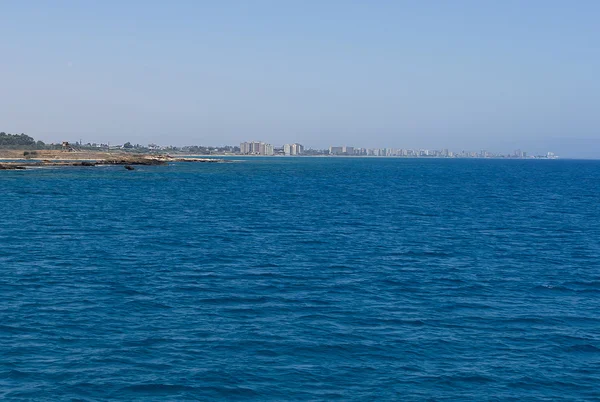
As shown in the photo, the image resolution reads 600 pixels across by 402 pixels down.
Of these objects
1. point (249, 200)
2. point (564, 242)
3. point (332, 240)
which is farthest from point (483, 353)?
point (249, 200)

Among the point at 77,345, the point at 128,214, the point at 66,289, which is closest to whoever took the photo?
the point at 77,345

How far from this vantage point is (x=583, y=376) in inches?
870

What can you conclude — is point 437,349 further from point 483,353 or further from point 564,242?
point 564,242

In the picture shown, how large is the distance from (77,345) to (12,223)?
3957cm

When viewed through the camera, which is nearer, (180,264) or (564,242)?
(180,264)

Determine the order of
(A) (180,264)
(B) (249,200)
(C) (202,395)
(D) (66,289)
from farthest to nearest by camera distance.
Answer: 1. (B) (249,200)
2. (A) (180,264)
3. (D) (66,289)
4. (C) (202,395)

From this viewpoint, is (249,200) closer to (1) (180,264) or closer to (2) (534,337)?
(1) (180,264)

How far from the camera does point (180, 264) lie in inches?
1542

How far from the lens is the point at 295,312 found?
28.8 m

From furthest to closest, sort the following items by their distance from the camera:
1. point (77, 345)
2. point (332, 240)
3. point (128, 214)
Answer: point (128, 214), point (332, 240), point (77, 345)

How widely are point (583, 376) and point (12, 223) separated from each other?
51.7 metres

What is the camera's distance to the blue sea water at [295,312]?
20953 millimetres

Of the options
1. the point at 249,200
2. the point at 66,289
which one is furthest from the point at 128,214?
the point at 66,289

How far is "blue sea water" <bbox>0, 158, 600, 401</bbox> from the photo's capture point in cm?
2095
